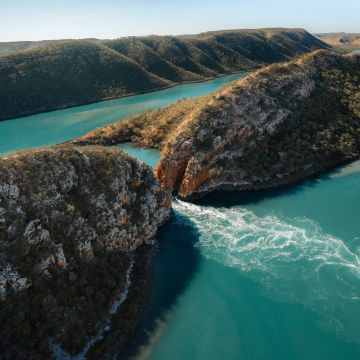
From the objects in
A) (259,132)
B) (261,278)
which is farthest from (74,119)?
(261,278)

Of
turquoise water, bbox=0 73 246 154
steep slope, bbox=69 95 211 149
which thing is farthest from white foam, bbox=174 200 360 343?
turquoise water, bbox=0 73 246 154

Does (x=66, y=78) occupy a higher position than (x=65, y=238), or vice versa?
(x=66, y=78)

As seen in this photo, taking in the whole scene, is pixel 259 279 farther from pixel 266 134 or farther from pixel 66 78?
pixel 66 78

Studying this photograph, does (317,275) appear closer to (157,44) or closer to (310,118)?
(310,118)

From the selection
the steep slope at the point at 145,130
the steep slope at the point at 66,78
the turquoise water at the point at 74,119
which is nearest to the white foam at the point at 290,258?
the steep slope at the point at 145,130

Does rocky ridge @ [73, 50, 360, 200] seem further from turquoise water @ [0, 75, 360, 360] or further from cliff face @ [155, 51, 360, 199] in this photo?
turquoise water @ [0, 75, 360, 360]

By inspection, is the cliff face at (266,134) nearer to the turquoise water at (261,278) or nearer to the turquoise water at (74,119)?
the turquoise water at (261,278)

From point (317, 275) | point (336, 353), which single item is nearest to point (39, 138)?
point (317, 275)
